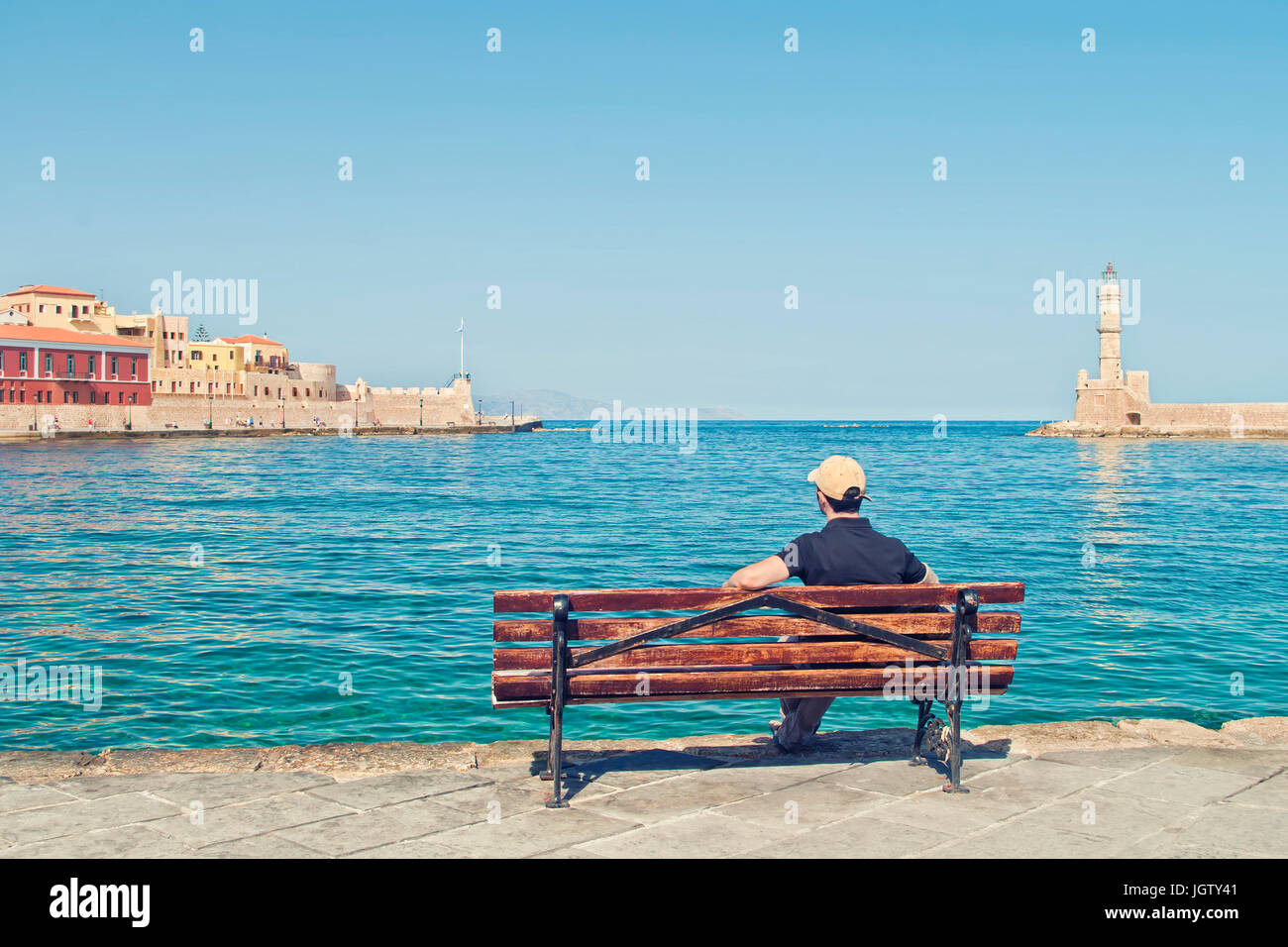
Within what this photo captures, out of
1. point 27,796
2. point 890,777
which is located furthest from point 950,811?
point 27,796

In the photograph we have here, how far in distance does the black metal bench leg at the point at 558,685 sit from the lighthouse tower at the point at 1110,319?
116 m

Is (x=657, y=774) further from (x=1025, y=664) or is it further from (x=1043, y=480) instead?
(x=1043, y=480)

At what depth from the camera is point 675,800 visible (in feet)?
17.8

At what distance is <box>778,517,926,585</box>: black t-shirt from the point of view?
235 inches

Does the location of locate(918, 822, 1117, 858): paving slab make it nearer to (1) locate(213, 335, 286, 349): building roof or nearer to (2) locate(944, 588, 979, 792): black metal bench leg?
(2) locate(944, 588, 979, 792): black metal bench leg

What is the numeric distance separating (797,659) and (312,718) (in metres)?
6.23

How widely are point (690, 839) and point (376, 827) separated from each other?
58.6 inches

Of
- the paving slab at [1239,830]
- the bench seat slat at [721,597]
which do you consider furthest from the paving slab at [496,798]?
the paving slab at [1239,830]

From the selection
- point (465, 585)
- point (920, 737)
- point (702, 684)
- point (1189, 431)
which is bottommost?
point (465, 585)

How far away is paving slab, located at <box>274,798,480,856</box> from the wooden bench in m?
0.57

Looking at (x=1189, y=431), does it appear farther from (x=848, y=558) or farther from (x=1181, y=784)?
(x=848, y=558)

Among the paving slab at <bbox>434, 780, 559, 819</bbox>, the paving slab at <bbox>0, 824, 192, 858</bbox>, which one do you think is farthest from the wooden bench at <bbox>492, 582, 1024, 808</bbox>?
the paving slab at <bbox>0, 824, 192, 858</bbox>
